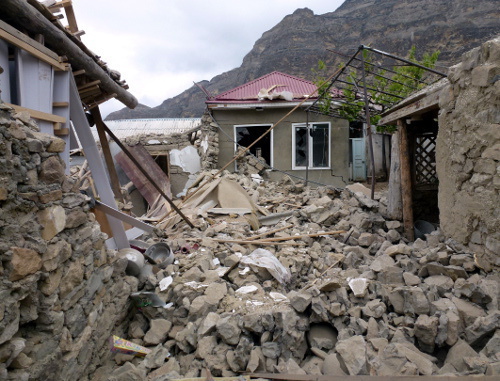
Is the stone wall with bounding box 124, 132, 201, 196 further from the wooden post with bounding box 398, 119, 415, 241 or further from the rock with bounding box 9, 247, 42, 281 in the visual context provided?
the rock with bounding box 9, 247, 42, 281

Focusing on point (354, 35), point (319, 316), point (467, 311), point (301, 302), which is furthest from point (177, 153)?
A: point (354, 35)

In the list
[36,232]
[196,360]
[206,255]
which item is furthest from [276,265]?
[36,232]

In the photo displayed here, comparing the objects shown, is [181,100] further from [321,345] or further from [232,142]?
[321,345]

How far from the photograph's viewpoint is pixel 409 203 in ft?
17.9

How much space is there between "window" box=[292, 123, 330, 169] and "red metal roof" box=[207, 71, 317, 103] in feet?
4.05

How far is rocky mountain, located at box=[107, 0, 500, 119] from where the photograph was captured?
1167 inches

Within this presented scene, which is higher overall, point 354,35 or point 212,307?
point 354,35

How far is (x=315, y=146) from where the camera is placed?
11.3 meters

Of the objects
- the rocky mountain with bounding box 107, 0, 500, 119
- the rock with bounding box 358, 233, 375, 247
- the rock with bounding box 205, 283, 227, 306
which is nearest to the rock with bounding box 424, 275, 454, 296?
the rock with bounding box 358, 233, 375, 247

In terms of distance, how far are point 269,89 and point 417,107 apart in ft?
23.7

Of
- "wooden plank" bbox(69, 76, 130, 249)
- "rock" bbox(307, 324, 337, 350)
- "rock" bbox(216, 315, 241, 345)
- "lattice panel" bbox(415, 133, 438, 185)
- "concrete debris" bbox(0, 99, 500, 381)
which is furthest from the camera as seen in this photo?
"lattice panel" bbox(415, 133, 438, 185)

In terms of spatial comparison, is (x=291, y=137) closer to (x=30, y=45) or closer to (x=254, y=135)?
(x=254, y=135)

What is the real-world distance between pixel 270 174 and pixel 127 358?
28.6 ft

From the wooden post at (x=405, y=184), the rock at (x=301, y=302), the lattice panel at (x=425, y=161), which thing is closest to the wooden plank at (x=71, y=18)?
the rock at (x=301, y=302)
